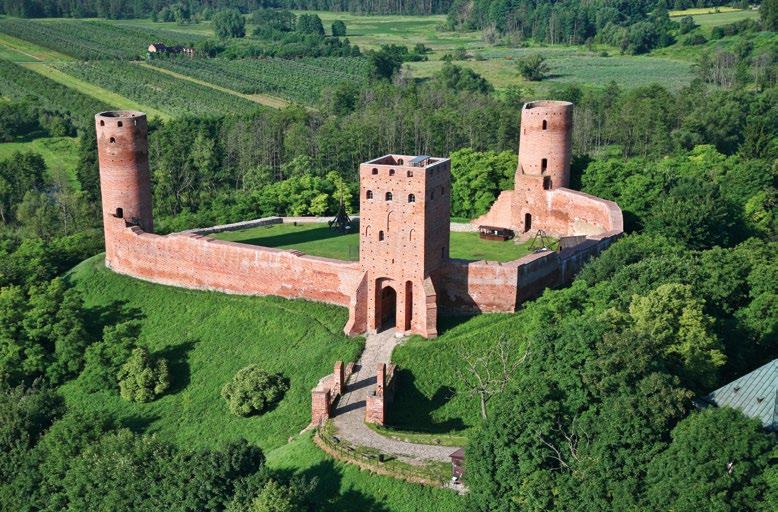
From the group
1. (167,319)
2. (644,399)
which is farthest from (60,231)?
(644,399)

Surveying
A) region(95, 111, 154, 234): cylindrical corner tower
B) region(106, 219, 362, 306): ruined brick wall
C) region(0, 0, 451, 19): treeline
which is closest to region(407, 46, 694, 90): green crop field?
region(0, 0, 451, 19): treeline

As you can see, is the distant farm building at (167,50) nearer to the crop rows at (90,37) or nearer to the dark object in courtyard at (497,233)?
the crop rows at (90,37)

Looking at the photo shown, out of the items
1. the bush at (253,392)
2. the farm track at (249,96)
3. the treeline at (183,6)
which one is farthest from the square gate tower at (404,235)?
the treeline at (183,6)

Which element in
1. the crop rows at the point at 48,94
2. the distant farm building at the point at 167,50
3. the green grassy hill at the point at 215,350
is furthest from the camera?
the distant farm building at the point at 167,50

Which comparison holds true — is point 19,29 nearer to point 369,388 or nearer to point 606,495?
point 369,388

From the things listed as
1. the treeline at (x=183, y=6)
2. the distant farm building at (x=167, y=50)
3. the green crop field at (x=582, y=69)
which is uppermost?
the treeline at (x=183, y=6)

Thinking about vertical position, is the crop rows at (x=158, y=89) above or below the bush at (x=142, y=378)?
above
